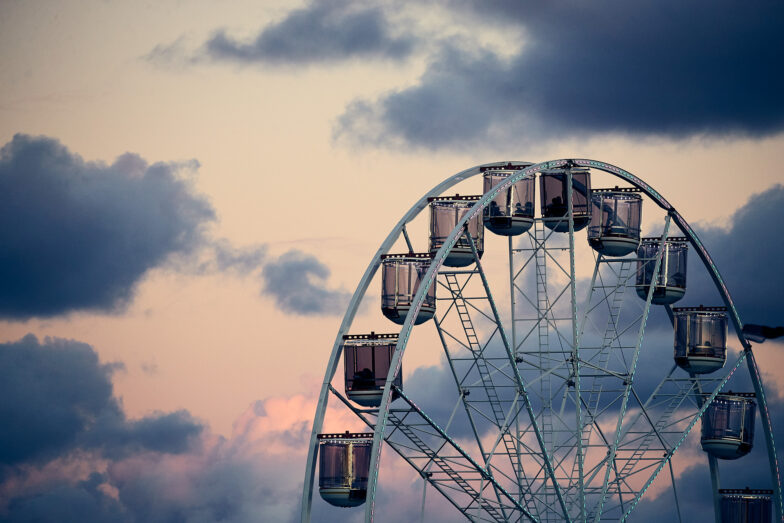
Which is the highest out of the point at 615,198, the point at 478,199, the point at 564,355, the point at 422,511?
the point at 615,198

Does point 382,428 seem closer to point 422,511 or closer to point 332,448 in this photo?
point 332,448

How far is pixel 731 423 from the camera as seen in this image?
5894 centimetres

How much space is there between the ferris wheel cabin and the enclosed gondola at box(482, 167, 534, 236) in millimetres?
4791

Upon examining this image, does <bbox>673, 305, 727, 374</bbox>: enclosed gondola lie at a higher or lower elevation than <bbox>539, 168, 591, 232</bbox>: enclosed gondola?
lower

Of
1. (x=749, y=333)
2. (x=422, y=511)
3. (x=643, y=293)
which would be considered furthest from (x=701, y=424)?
(x=749, y=333)

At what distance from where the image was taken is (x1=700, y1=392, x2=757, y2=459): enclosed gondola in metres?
59.0

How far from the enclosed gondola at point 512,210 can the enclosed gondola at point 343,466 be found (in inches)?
403

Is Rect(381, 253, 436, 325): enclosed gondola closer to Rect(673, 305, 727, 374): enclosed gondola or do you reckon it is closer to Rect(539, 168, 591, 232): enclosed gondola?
Rect(539, 168, 591, 232): enclosed gondola

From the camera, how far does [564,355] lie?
176ft

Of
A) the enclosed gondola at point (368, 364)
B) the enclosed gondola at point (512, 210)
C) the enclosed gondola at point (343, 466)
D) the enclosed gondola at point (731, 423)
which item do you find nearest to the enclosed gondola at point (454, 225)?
the enclosed gondola at point (512, 210)

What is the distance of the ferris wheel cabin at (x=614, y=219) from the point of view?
5672 centimetres

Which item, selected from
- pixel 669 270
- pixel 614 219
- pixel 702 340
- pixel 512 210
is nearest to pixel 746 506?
pixel 702 340

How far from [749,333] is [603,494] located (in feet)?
61.1

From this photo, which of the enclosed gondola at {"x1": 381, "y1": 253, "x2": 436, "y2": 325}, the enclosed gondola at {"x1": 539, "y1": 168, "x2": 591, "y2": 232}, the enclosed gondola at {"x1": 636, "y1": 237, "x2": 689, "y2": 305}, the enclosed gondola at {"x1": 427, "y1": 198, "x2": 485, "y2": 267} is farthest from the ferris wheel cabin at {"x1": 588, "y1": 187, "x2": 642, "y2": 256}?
the enclosed gondola at {"x1": 381, "y1": 253, "x2": 436, "y2": 325}
